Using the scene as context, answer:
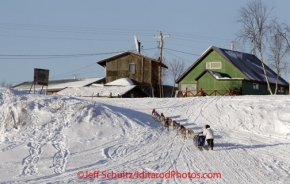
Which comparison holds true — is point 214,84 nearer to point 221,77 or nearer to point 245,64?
point 221,77

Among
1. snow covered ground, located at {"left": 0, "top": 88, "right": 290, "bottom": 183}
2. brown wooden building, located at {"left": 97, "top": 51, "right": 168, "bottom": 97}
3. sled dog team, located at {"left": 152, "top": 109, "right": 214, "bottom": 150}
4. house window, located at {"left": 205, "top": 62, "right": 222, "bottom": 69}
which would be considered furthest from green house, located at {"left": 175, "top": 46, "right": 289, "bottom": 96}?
sled dog team, located at {"left": 152, "top": 109, "right": 214, "bottom": 150}

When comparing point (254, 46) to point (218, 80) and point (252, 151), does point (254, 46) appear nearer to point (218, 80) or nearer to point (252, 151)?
point (218, 80)

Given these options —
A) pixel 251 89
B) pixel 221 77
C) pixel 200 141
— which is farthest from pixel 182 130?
pixel 251 89

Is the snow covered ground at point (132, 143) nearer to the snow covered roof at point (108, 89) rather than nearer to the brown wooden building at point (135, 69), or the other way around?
the snow covered roof at point (108, 89)

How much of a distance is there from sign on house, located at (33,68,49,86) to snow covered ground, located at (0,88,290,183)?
1937 mm

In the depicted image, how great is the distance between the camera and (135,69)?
5703cm

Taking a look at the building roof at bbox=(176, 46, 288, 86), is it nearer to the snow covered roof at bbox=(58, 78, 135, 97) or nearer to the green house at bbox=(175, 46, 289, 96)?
the green house at bbox=(175, 46, 289, 96)

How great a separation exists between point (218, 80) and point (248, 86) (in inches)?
115

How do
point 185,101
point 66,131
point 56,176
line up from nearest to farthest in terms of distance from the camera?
point 56,176 < point 66,131 < point 185,101

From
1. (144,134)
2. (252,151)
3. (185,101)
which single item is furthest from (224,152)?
(185,101)

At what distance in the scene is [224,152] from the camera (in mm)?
22172

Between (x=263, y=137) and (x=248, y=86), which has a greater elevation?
(x=248, y=86)

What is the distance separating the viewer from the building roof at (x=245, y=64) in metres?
50.2

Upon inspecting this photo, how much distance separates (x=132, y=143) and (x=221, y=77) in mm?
27183
